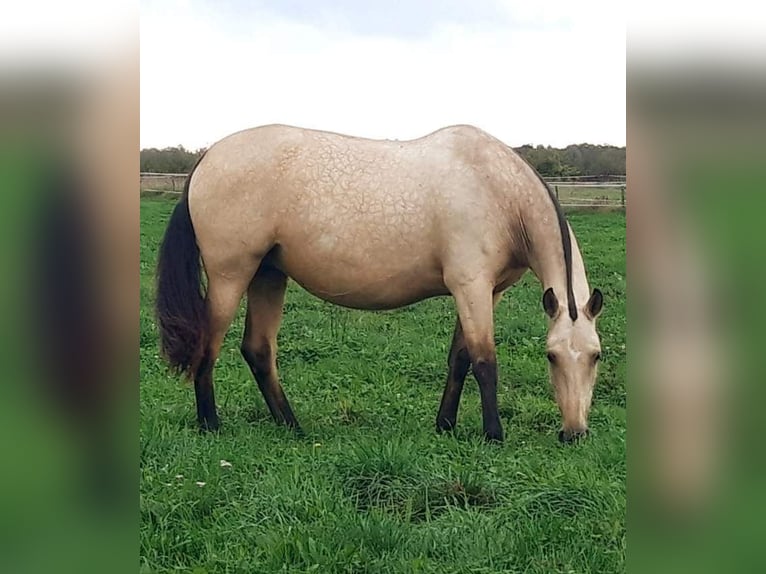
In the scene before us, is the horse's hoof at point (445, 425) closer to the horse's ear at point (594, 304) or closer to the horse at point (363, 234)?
the horse at point (363, 234)

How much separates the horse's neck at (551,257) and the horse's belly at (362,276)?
2.04 ft

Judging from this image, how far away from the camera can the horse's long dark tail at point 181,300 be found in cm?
447

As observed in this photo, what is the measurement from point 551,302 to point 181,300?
2.31 metres

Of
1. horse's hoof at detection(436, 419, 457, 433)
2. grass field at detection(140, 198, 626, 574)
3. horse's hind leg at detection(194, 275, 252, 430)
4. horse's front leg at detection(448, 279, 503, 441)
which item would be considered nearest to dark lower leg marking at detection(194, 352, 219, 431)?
horse's hind leg at detection(194, 275, 252, 430)

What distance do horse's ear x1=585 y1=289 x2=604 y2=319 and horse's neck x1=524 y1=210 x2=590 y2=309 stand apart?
5cm

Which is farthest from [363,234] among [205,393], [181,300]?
[205,393]

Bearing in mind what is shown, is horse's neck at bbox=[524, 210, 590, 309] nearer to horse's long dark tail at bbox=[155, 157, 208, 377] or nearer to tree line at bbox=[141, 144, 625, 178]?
tree line at bbox=[141, 144, 625, 178]

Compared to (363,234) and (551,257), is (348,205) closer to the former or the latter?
(363,234)

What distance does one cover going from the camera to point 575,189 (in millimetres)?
4902
